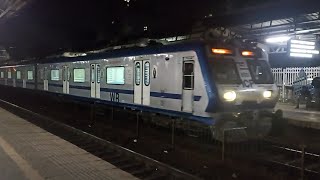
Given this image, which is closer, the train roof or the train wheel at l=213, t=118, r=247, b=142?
the train wheel at l=213, t=118, r=247, b=142

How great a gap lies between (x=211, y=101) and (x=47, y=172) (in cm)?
486

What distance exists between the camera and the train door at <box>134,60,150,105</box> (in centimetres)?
1359

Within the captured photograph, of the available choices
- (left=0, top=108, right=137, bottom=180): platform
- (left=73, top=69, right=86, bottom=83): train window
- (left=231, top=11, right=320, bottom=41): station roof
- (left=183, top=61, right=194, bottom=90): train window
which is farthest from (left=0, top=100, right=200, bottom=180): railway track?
(left=231, top=11, right=320, bottom=41): station roof

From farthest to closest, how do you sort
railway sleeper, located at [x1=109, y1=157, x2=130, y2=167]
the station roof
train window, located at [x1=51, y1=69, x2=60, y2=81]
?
train window, located at [x1=51, y1=69, x2=60, y2=81] < the station roof < railway sleeper, located at [x1=109, y1=157, x2=130, y2=167]

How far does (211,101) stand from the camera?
10445 mm

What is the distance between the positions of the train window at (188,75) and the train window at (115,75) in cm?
422

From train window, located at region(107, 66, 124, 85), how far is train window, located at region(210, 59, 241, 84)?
523cm

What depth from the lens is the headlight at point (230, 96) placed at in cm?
1056

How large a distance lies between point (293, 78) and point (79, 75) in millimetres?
12531

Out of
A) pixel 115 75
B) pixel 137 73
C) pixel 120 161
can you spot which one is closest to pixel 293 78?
pixel 115 75

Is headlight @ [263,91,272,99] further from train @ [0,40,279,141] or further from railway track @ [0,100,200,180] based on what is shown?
railway track @ [0,100,200,180]

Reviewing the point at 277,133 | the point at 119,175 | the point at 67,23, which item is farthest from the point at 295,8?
the point at 67,23

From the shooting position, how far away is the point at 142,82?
13.9 meters

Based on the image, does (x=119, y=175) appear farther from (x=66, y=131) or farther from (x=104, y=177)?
(x=66, y=131)
